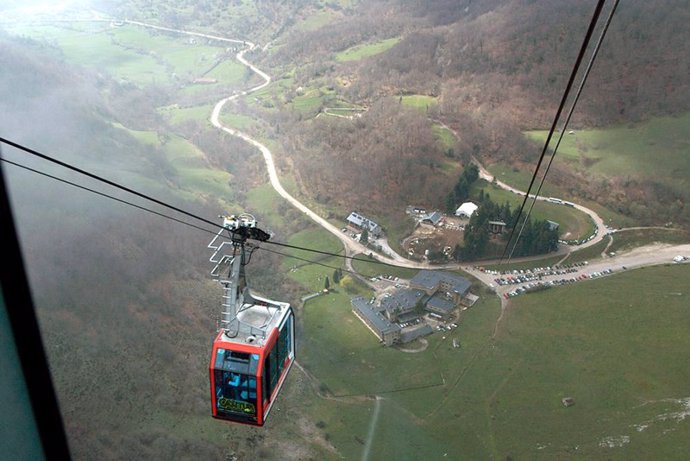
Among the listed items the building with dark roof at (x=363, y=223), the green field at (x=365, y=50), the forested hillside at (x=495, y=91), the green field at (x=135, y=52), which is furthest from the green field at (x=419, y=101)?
the green field at (x=135, y=52)

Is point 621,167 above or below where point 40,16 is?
below

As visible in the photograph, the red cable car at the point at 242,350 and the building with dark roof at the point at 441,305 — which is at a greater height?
the red cable car at the point at 242,350

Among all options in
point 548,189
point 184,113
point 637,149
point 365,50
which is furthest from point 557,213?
point 184,113

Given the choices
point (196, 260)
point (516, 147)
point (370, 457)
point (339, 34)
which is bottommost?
point (370, 457)

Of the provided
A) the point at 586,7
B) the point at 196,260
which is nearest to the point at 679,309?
the point at 196,260

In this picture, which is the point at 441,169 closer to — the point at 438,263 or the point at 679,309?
the point at 438,263

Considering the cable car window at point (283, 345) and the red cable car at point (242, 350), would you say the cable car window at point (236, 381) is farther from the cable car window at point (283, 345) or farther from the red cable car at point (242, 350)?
the cable car window at point (283, 345)
